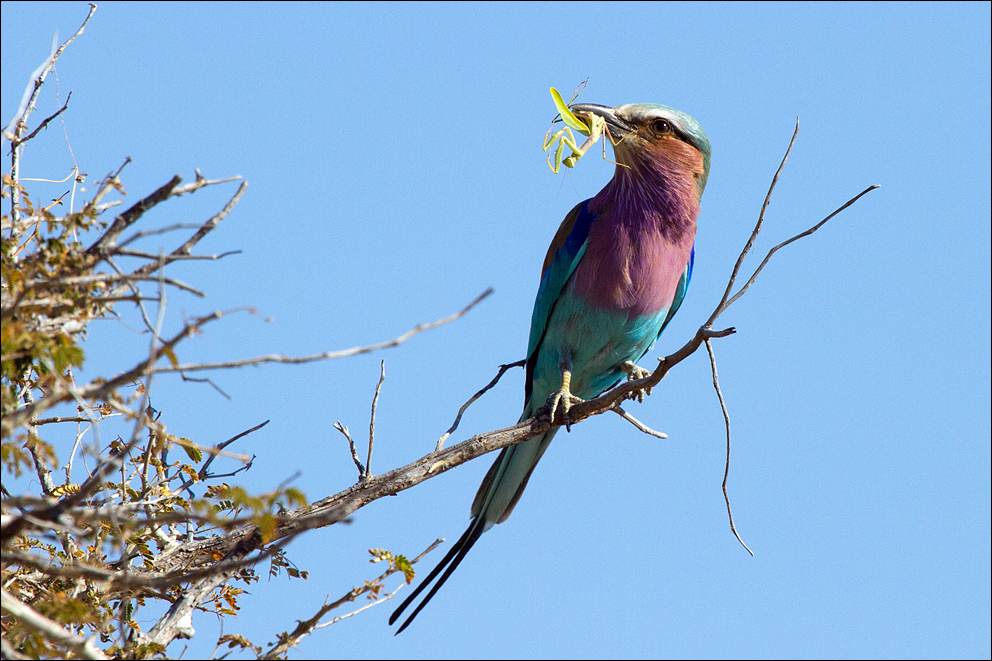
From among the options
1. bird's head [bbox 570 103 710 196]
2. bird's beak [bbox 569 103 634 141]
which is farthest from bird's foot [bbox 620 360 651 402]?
bird's beak [bbox 569 103 634 141]

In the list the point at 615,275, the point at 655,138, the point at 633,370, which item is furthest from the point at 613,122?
the point at 633,370

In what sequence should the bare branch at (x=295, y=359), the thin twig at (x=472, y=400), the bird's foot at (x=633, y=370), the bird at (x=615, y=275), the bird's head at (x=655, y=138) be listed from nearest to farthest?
the bare branch at (x=295, y=359), the thin twig at (x=472, y=400), the bird at (x=615, y=275), the bird's foot at (x=633, y=370), the bird's head at (x=655, y=138)

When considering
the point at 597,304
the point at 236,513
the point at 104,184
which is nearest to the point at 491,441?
the point at 236,513

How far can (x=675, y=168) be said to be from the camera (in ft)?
14.5

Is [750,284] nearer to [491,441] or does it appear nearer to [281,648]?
[491,441]

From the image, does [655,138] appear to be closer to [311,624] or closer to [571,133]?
[571,133]

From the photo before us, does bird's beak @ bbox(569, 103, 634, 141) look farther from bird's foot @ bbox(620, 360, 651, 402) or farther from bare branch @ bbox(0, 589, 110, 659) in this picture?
bare branch @ bbox(0, 589, 110, 659)

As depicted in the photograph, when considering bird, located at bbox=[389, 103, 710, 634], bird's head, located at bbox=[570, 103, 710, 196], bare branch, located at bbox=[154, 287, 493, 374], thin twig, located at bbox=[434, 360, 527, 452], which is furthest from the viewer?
bird's head, located at bbox=[570, 103, 710, 196]

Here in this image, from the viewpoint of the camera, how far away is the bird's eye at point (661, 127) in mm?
4477

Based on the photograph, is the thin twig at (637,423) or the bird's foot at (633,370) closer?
the thin twig at (637,423)

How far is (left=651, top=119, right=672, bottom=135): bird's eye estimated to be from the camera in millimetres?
4477

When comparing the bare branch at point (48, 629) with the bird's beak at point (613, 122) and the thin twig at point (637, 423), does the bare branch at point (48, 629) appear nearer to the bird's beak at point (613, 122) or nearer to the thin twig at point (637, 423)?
the thin twig at point (637, 423)

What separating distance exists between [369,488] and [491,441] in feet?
1.51

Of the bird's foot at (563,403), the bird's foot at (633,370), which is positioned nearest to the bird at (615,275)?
the bird's foot at (633,370)
